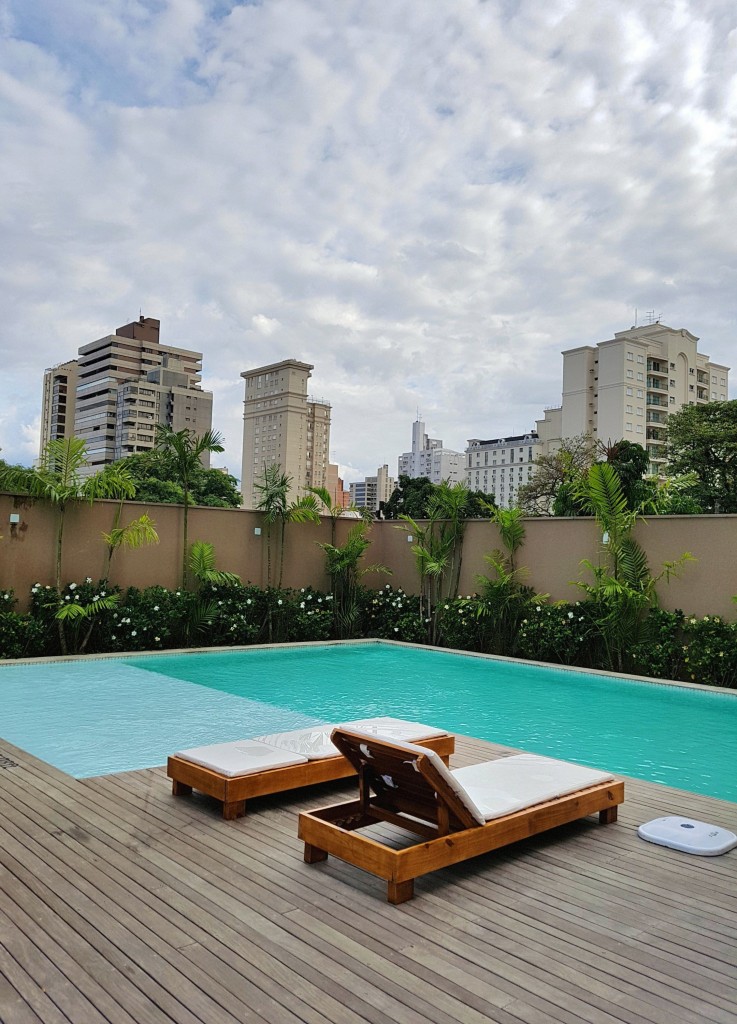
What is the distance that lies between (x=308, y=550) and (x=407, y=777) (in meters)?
10.5

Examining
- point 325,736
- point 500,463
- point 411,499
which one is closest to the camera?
point 325,736

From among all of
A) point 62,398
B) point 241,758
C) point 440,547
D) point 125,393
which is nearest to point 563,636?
point 440,547

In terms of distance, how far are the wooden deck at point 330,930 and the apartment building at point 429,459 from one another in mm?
99873

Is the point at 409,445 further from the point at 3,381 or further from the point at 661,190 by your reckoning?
the point at 661,190

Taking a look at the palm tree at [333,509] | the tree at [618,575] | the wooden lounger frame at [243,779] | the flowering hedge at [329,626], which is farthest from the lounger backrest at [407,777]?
the palm tree at [333,509]

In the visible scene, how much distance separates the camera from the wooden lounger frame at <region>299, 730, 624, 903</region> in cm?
320

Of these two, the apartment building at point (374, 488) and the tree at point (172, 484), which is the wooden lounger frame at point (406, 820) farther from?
the apartment building at point (374, 488)

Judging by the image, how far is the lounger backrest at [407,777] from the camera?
3231 mm

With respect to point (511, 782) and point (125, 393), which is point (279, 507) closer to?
point (511, 782)

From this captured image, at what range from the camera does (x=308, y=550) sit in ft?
45.5

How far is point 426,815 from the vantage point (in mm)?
3541

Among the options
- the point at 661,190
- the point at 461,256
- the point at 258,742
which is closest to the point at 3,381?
the point at 461,256

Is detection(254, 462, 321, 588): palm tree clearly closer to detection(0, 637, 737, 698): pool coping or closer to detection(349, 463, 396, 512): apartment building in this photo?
detection(0, 637, 737, 698): pool coping

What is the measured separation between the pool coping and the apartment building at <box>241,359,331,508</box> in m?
71.4
